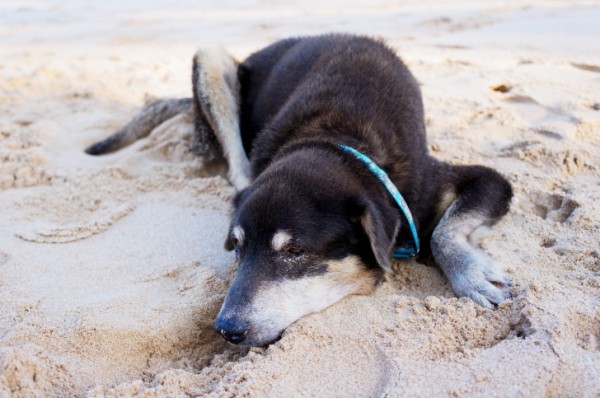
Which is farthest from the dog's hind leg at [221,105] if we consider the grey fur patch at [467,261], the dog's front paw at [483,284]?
the dog's front paw at [483,284]

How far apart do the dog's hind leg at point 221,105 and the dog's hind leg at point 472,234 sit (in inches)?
80.9

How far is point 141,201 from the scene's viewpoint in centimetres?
520

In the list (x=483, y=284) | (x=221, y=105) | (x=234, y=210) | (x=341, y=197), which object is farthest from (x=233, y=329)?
(x=221, y=105)

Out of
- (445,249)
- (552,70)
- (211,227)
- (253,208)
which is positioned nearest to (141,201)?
(211,227)

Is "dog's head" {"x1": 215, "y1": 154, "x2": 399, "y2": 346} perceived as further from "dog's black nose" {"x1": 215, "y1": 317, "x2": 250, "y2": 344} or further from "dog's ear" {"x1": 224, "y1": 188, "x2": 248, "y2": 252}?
"dog's ear" {"x1": 224, "y1": 188, "x2": 248, "y2": 252}

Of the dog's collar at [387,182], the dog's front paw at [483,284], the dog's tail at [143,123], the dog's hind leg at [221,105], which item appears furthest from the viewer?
the dog's tail at [143,123]

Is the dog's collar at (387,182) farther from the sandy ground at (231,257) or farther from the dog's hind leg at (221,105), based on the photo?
the dog's hind leg at (221,105)

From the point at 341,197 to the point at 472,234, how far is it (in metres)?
1.19

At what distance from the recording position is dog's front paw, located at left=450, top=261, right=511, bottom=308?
11.2ft

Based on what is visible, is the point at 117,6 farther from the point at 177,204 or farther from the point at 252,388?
the point at 252,388

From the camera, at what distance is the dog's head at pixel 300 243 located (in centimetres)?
331

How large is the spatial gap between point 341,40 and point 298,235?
2511 mm

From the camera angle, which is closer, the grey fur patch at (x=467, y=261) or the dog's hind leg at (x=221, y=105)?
the grey fur patch at (x=467, y=261)

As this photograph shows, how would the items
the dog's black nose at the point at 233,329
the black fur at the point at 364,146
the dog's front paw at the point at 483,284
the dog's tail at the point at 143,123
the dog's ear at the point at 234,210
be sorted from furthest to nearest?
the dog's tail at the point at 143,123
the dog's ear at the point at 234,210
the black fur at the point at 364,146
the dog's front paw at the point at 483,284
the dog's black nose at the point at 233,329
